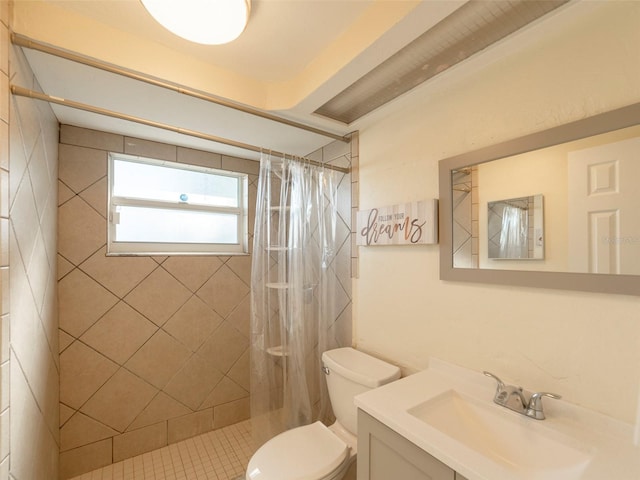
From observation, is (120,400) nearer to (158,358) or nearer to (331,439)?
(158,358)

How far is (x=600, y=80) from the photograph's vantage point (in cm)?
87

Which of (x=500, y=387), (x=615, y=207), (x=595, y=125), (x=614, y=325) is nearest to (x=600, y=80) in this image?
(x=595, y=125)

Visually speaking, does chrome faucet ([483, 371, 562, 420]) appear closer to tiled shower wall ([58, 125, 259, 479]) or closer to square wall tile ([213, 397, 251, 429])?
tiled shower wall ([58, 125, 259, 479])

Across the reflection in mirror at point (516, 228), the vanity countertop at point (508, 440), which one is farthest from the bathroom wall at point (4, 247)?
the reflection in mirror at point (516, 228)

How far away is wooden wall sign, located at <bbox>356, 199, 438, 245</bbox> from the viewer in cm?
130

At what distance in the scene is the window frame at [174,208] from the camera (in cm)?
185

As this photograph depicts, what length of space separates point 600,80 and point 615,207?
39 centimetres

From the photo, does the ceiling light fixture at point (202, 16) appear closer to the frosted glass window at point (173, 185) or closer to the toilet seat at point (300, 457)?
the frosted glass window at point (173, 185)

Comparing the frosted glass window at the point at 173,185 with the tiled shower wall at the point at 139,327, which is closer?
the tiled shower wall at the point at 139,327

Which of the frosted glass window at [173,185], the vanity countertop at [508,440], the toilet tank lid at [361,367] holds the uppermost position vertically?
the frosted glass window at [173,185]

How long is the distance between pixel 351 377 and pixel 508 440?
2.09 ft

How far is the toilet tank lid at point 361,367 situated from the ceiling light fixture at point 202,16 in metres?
1.48

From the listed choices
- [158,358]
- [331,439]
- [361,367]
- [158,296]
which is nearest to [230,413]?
[158,358]

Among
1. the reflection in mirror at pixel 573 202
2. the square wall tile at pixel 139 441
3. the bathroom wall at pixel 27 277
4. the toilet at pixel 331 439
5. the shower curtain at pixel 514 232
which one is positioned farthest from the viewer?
the square wall tile at pixel 139 441
